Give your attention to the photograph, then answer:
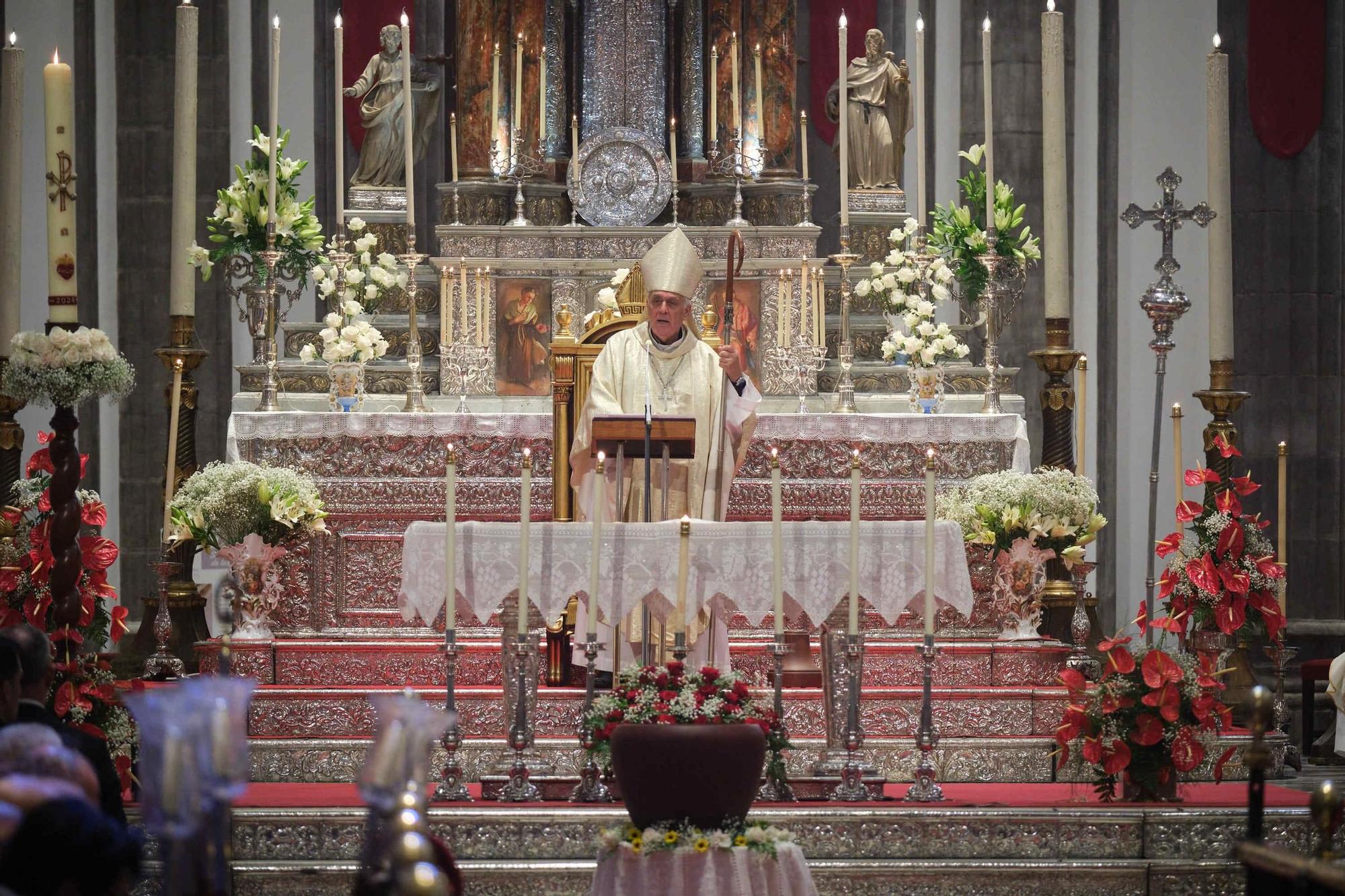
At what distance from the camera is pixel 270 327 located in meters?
9.67

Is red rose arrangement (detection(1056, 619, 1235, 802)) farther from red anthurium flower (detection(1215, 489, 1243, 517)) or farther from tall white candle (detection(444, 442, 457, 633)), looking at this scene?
tall white candle (detection(444, 442, 457, 633))

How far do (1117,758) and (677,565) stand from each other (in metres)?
1.66

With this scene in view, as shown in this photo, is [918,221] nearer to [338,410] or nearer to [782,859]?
[338,410]

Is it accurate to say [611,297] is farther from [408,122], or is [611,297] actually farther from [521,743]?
[521,743]

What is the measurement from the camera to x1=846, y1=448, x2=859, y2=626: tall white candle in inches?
265

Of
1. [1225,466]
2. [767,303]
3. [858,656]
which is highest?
[767,303]

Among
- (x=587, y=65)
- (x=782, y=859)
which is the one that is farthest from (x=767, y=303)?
(x=782, y=859)

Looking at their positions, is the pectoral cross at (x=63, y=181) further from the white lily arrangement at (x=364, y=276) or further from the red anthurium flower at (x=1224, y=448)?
the red anthurium flower at (x=1224, y=448)

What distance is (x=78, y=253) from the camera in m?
12.9

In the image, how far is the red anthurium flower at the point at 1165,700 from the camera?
23.1ft

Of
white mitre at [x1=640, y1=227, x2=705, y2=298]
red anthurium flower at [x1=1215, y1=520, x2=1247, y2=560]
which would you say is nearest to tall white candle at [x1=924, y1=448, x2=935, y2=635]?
white mitre at [x1=640, y1=227, x2=705, y2=298]

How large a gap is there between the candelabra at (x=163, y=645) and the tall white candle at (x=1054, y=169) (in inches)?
154

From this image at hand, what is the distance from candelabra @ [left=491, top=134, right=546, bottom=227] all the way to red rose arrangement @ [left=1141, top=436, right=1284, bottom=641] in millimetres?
3606

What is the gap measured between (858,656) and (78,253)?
7.68m
